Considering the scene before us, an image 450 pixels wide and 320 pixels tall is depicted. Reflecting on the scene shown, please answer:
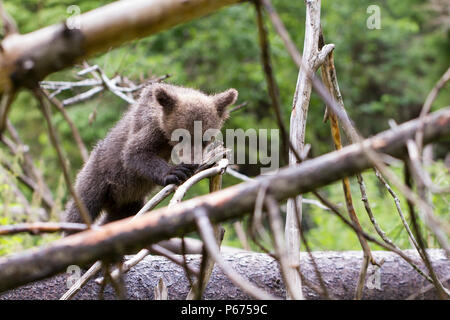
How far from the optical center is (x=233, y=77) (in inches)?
450

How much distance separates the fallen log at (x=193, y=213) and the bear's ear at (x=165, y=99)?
2793mm

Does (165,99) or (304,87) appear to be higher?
(304,87)

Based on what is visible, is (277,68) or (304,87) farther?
(277,68)

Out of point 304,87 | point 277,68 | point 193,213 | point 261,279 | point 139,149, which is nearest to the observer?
point 193,213

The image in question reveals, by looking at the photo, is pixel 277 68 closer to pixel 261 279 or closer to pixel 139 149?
pixel 139 149

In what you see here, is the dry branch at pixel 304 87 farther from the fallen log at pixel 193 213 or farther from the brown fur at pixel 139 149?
the brown fur at pixel 139 149

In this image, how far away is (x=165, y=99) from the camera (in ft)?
14.7

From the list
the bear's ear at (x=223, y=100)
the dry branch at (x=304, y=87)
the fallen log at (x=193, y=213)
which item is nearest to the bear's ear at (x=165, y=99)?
the bear's ear at (x=223, y=100)

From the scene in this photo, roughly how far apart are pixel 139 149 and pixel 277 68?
25.2 feet

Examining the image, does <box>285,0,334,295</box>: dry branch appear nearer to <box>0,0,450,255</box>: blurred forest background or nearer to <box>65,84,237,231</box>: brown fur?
<box>65,84,237,231</box>: brown fur

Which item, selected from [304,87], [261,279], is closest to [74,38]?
[304,87]

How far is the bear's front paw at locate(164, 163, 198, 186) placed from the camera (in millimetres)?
3982

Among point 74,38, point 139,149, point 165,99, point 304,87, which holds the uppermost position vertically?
point 74,38

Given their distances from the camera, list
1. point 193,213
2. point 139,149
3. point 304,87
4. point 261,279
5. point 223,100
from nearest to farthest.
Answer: point 193,213 → point 304,87 → point 261,279 → point 139,149 → point 223,100
